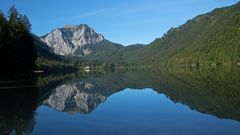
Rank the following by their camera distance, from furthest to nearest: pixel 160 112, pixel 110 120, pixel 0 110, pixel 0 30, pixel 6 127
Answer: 1. pixel 0 30
2. pixel 0 110
3. pixel 160 112
4. pixel 110 120
5. pixel 6 127

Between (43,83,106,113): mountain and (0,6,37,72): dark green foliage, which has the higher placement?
(0,6,37,72): dark green foliage

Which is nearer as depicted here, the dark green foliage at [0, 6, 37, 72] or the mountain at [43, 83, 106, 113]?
the mountain at [43, 83, 106, 113]

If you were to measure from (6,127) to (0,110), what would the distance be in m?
9.93

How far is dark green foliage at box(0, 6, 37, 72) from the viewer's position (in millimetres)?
90488

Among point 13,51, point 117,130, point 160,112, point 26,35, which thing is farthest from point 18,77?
point 117,130

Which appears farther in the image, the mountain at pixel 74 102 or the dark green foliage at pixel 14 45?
the dark green foliage at pixel 14 45

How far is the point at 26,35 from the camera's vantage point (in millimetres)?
109875

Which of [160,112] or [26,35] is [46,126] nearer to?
[160,112]

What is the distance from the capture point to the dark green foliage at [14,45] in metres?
90.5

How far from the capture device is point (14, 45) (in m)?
95.8

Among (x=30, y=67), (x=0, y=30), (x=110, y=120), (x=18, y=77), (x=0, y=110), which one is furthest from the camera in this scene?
(x=30, y=67)

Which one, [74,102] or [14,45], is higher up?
[14,45]

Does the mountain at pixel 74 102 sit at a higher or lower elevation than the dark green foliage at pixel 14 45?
lower

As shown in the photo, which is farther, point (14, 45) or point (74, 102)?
point (14, 45)
